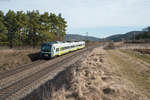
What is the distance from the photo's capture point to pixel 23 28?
117 ft

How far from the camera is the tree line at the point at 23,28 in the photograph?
33469mm

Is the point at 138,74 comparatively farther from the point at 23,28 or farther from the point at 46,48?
the point at 23,28

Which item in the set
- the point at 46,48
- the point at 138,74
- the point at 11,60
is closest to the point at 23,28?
the point at 46,48

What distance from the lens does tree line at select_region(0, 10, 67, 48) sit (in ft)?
110

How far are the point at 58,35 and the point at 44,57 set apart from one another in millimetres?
24209

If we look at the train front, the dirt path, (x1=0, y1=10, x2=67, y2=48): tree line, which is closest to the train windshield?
the train front

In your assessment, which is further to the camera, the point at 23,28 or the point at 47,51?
the point at 23,28

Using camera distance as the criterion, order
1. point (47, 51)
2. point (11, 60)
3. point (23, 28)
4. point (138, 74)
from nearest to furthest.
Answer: point (138, 74), point (11, 60), point (47, 51), point (23, 28)

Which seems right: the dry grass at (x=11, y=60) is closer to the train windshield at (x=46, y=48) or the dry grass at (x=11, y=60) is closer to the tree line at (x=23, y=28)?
the train windshield at (x=46, y=48)

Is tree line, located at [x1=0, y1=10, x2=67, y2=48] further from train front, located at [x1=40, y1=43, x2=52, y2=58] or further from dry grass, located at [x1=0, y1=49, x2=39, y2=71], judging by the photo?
train front, located at [x1=40, y1=43, x2=52, y2=58]

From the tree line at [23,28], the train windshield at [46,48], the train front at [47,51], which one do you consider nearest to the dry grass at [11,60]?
the train front at [47,51]

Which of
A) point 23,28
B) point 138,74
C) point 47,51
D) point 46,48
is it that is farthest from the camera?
point 23,28

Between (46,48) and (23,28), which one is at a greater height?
Result: (23,28)

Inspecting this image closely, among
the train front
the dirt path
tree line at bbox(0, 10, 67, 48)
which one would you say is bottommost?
the dirt path
